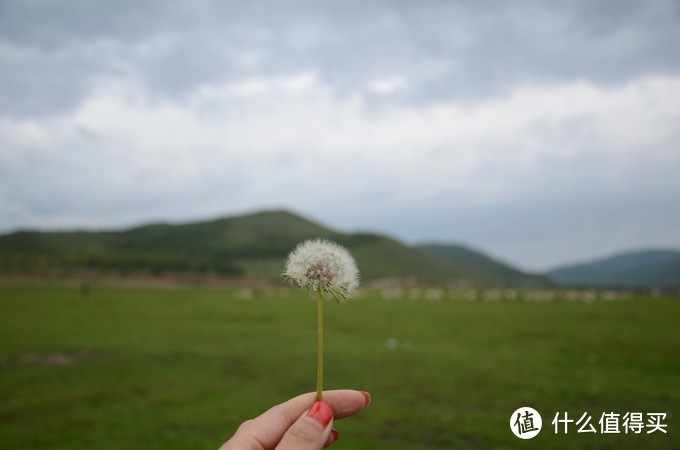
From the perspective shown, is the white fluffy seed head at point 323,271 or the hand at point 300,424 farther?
the white fluffy seed head at point 323,271

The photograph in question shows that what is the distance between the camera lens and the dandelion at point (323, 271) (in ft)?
7.43

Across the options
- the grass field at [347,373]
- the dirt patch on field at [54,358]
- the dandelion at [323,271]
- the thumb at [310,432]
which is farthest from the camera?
the dirt patch on field at [54,358]

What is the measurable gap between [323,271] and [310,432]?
2.10 feet

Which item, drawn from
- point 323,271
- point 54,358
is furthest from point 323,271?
point 54,358

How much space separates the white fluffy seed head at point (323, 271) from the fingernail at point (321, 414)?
435 mm

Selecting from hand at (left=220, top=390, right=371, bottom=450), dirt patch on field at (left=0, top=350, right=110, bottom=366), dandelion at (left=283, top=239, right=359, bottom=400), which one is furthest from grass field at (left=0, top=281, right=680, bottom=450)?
dandelion at (left=283, top=239, right=359, bottom=400)

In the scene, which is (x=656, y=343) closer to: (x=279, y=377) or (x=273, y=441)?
(x=279, y=377)

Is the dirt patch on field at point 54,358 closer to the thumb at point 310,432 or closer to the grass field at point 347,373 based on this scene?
the grass field at point 347,373

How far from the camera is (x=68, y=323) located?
1412 inches

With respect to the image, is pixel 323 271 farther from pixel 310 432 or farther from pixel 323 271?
pixel 310 432

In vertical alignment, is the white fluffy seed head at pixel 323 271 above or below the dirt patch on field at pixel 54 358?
above

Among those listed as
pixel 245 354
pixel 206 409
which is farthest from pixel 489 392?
pixel 245 354

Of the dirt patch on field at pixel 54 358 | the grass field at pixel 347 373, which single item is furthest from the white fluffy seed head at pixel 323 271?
the dirt patch on field at pixel 54 358

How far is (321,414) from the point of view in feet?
6.81
